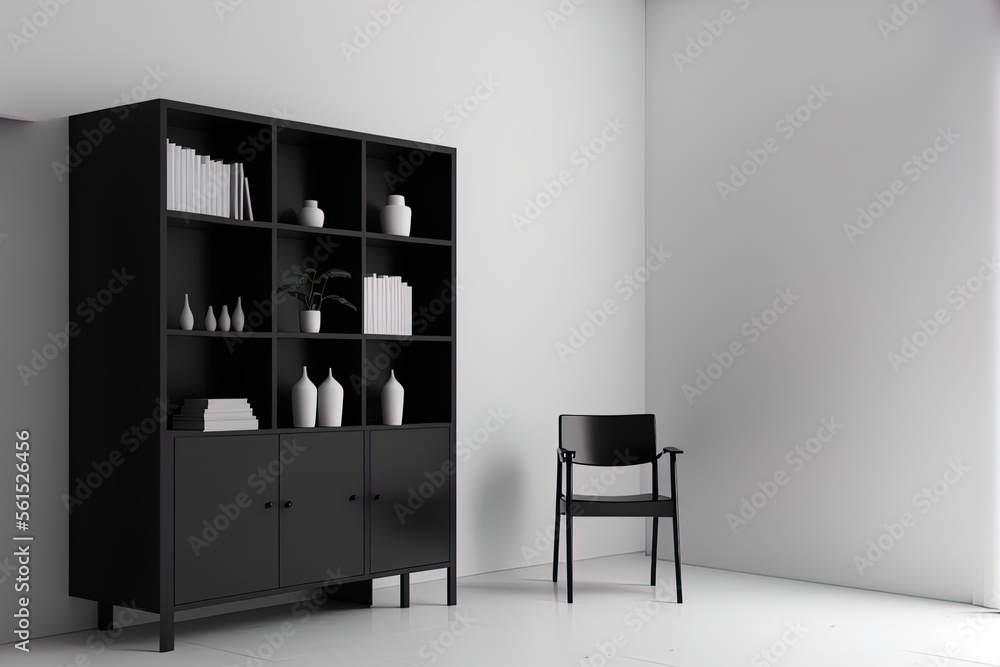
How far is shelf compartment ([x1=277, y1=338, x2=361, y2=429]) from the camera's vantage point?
16.3 ft

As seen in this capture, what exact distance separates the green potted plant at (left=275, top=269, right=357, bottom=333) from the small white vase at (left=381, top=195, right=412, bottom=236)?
34 cm

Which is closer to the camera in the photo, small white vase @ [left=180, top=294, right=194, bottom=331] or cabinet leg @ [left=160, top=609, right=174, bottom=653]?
cabinet leg @ [left=160, top=609, right=174, bottom=653]

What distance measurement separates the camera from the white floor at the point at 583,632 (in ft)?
13.6

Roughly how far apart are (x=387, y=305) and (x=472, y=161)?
4.37 ft

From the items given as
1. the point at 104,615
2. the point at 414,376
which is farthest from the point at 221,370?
the point at 104,615

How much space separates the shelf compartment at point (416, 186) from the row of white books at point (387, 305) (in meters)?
0.39

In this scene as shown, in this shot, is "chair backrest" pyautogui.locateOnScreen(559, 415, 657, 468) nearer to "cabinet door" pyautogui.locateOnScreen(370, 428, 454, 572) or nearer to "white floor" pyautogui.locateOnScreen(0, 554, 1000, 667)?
"white floor" pyautogui.locateOnScreen(0, 554, 1000, 667)

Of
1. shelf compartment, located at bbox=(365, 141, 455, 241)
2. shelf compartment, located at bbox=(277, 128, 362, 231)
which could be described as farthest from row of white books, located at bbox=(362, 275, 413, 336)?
shelf compartment, located at bbox=(365, 141, 455, 241)

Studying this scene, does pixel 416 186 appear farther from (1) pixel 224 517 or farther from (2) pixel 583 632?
(2) pixel 583 632

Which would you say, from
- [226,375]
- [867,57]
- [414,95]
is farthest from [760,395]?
[226,375]

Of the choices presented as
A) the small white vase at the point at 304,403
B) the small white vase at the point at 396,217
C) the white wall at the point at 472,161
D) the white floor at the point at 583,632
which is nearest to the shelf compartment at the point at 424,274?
the small white vase at the point at 396,217

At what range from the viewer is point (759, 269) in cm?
625

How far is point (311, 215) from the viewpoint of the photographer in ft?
15.7

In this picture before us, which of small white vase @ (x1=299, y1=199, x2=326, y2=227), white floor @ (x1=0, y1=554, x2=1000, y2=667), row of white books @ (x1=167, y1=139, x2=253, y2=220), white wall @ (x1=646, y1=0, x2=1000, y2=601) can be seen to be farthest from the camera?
white wall @ (x1=646, y1=0, x2=1000, y2=601)
